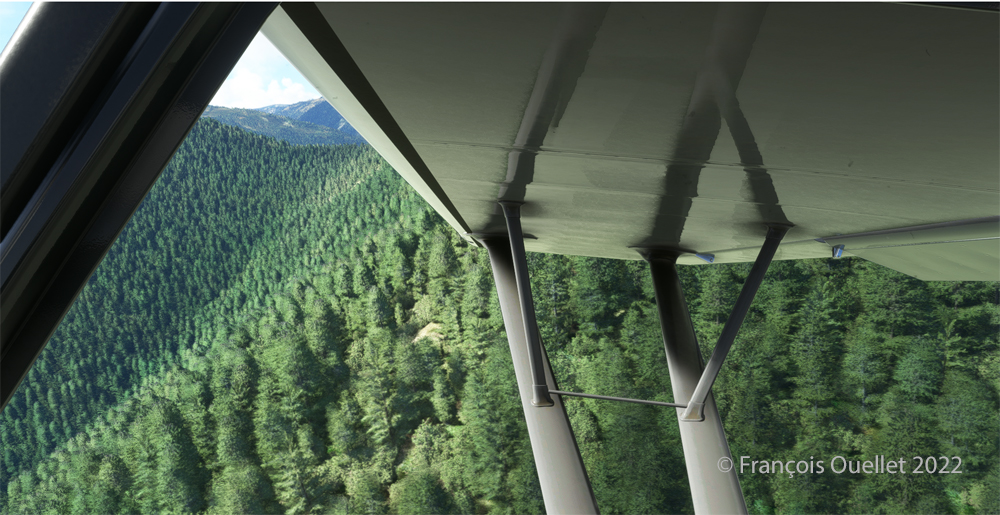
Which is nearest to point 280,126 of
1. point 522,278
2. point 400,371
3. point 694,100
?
point 400,371

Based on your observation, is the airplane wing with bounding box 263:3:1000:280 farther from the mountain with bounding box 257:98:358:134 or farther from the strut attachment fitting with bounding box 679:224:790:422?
the mountain with bounding box 257:98:358:134

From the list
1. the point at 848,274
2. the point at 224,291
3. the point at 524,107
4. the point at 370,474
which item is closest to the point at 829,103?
the point at 524,107

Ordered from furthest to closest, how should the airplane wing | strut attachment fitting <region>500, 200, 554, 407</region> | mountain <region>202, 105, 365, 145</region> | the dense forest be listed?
mountain <region>202, 105, 365, 145</region> < the dense forest < strut attachment fitting <region>500, 200, 554, 407</region> < the airplane wing

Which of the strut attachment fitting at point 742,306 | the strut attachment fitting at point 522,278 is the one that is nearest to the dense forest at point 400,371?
the strut attachment fitting at point 522,278

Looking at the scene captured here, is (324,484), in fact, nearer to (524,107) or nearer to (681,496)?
(681,496)

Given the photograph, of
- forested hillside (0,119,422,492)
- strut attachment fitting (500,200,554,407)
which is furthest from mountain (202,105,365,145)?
strut attachment fitting (500,200,554,407)

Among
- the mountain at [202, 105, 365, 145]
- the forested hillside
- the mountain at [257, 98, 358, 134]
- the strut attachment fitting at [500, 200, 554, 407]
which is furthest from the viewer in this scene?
the mountain at [257, 98, 358, 134]
